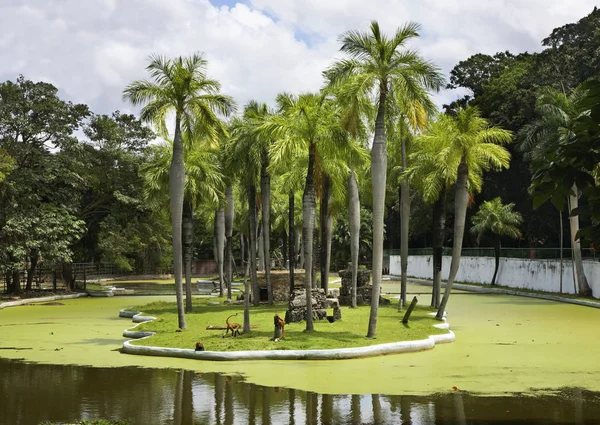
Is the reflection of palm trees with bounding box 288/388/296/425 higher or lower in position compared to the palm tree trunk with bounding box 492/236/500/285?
lower

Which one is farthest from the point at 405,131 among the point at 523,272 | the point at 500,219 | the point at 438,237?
the point at 500,219

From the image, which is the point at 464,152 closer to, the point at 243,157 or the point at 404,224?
the point at 404,224

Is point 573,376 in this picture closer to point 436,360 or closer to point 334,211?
point 436,360

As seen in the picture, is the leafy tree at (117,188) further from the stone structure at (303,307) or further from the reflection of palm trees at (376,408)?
the reflection of palm trees at (376,408)

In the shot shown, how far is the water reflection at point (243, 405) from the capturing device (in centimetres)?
1166

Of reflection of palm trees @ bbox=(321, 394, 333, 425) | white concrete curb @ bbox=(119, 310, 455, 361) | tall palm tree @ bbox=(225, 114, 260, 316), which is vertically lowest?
reflection of palm trees @ bbox=(321, 394, 333, 425)

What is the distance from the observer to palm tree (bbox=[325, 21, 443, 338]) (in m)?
19.8

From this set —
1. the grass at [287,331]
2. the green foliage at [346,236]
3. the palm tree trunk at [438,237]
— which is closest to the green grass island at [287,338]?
the grass at [287,331]

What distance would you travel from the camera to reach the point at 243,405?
41.5ft

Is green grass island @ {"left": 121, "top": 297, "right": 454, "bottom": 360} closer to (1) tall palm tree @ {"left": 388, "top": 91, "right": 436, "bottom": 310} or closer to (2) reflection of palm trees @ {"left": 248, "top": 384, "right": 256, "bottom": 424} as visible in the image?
(2) reflection of palm trees @ {"left": 248, "top": 384, "right": 256, "bottom": 424}

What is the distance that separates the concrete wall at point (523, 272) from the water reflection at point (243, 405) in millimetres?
27909

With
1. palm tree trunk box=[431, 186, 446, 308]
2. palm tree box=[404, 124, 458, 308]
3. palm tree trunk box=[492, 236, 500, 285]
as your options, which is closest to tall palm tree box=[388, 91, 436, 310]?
palm tree box=[404, 124, 458, 308]

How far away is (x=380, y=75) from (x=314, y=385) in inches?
358

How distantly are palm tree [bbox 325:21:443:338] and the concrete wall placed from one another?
2271 centimetres
